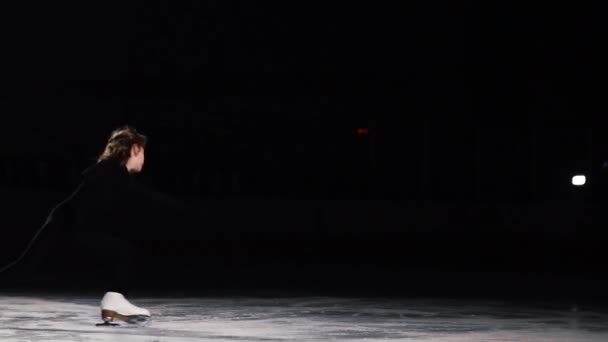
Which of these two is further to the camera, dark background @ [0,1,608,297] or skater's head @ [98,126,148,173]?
dark background @ [0,1,608,297]

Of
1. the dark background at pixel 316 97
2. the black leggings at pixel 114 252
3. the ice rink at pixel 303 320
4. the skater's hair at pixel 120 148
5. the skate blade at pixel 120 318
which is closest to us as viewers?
the ice rink at pixel 303 320

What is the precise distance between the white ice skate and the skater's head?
103 cm

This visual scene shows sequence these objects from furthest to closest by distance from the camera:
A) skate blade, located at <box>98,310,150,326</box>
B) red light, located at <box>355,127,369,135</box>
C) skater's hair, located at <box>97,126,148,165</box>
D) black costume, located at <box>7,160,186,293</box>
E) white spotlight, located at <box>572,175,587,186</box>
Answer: red light, located at <box>355,127,369,135</box> < white spotlight, located at <box>572,175,587,186</box> < skate blade, located at <box>98,310,150,326</box> < skater's hair, located at <box>97,126,148,165</box> < black costume, located at <box>7,160,186,293</box>

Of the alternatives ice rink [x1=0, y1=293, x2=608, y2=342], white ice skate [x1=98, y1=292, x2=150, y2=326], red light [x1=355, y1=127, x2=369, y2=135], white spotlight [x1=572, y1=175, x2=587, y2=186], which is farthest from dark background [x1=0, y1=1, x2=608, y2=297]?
white ice skate [x1=98, y1=292, x2=150, y2=326]

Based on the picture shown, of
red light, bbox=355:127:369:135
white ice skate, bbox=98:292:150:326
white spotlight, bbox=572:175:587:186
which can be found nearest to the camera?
white ice skate, bbox=98:292:150:326

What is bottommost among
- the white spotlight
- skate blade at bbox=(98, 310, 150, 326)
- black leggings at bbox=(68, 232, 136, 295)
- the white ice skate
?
skate blade at bbox=(98, 310, 150, 326)

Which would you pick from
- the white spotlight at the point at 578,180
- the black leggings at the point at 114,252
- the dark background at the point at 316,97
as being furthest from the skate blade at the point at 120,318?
the white spotlight at the point at 578,180

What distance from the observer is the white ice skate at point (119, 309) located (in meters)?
12.4

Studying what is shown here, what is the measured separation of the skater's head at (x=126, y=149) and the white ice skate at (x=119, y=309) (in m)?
1.03

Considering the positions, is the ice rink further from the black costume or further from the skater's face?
the skater's face

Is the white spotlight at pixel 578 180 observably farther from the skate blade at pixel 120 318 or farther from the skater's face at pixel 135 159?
the skater's face at pixel 135 159

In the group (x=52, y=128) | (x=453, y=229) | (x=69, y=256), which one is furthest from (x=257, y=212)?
(x=52, y=128)

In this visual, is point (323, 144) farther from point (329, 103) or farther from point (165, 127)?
point (165, 127)

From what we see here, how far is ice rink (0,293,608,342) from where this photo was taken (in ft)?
39.0
